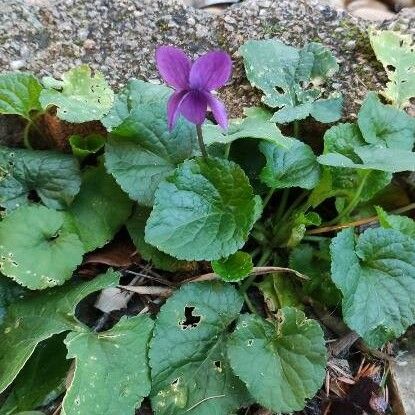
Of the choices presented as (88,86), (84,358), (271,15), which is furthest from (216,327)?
(271,15)

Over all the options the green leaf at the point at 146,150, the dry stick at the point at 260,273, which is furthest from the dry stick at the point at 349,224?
the green leaf at the point at 146,150

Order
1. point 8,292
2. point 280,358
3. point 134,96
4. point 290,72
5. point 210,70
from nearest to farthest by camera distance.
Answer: point 210,70 < point 280,358 < point 8,292 < point 134,96 < point 290,72

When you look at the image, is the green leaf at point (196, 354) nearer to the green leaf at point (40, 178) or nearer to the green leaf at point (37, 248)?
the green leaf at point (37, 248)

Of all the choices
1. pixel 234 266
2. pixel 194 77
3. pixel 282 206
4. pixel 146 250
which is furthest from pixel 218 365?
pixel 194 77

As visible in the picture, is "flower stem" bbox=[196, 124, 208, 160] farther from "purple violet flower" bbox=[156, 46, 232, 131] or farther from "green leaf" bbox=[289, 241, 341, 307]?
"green leaf" bbox=[289, 241, 341, 307]

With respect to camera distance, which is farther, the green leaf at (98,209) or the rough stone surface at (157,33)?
the rough stone surface at (157,33)

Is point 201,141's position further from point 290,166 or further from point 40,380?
point 40,380

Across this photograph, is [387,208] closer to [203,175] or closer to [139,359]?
[203,175]
